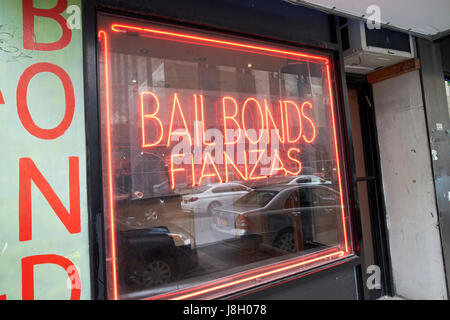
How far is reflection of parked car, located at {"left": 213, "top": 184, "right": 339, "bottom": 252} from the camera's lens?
3.02 metres

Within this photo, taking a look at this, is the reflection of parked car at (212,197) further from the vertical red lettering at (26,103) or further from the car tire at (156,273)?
the vertical red lettering at (26,103)

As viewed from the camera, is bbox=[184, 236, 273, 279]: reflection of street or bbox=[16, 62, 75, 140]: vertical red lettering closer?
bbox=[16, 62, 75, 140]: vertical red lettering

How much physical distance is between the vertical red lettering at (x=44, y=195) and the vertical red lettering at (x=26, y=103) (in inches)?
6.9

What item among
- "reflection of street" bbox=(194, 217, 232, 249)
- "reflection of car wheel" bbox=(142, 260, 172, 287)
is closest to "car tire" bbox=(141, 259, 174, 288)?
"reflection of car wheel" bbox=(142, 260, 172, 287)

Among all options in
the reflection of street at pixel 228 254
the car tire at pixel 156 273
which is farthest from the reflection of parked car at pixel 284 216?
the car tire at pixel 156 273

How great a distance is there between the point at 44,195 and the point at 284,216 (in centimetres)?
280

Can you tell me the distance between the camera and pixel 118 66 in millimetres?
2002

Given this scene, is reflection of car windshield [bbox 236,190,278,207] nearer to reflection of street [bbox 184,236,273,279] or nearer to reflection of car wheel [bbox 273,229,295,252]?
reflection of car wheel [bbox 273,229,295,252]

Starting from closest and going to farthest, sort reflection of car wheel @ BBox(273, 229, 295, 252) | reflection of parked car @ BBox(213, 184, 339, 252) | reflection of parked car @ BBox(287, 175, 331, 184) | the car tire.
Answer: the car tire, reflection of parked car @ BBox(287, 175, 331, 184), reflection of parked car @ BBox(213, 184, 339, 252), reflection of car wheel @ BBox(273, 229, 295, 252)

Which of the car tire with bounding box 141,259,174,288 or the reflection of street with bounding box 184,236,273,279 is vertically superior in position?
the car tire with bounding box 141,259,174,288

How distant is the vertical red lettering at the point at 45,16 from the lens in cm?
167

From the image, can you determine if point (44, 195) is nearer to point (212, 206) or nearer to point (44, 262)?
point (44, 262)
